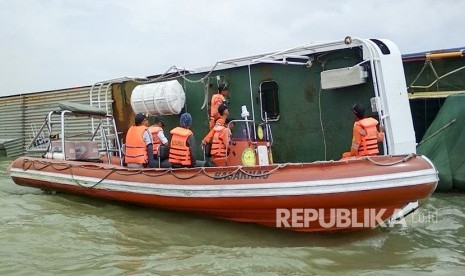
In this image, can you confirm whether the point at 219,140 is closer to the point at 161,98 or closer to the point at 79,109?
the point at 161,98

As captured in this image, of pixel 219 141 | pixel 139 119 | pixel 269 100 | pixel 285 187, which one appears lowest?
pixel 285 187

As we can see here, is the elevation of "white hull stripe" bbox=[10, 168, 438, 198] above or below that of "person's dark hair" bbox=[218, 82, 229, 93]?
below

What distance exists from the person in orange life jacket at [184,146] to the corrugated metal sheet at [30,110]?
665 centimetres

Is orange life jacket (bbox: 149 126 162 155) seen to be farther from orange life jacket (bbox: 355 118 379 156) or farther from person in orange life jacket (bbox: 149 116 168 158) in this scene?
orange life jacket (bbox: 355 118 379 156)

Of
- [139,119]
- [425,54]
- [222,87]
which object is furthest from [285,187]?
[425,54]

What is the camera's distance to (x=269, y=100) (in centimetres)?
782

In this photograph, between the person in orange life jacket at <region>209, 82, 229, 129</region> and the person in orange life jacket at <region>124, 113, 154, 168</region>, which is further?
the person in orange life jacket at <region>209, 82, 229, 129</region>

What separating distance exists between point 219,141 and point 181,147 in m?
0.54

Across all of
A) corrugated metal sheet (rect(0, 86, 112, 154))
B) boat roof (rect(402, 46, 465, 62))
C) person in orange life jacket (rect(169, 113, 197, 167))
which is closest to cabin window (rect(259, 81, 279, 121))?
person in orange life jacket (rect(169, 113, 197, 167))

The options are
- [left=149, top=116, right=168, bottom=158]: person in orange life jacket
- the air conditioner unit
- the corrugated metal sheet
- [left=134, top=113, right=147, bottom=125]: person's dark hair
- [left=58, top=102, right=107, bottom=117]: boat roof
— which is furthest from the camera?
the corrugated metal sheet

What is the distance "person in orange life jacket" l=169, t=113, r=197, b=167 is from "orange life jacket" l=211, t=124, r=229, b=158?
0.29 metres

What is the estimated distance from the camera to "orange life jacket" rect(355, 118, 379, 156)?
19.0 feet

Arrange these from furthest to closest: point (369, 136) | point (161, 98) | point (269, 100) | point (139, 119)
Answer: point (161, 98)
point (269, 100)
point (139, 119)
point (369, 136)

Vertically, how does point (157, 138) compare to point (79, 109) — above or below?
below
